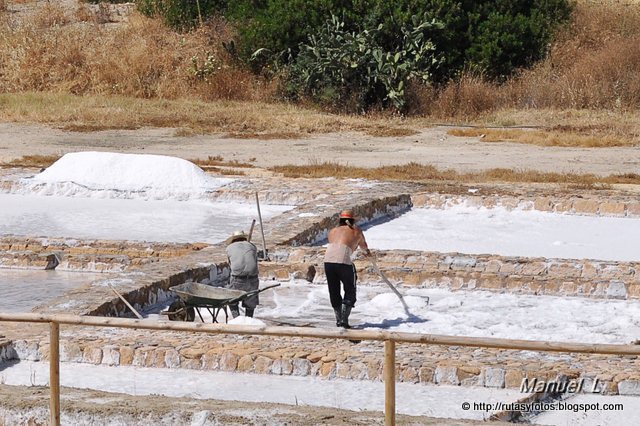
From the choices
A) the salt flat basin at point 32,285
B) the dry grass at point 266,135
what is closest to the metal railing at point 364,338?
the salt flat basin at point 32,285

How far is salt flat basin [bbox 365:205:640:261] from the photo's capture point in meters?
15.9

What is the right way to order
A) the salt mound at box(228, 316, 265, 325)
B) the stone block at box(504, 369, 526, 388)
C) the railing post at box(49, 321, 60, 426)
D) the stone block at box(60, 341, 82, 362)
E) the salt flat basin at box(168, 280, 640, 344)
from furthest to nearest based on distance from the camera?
the salt flat basin at box(168, 280, 640, 344) < the salt mound at box(228, 316, 265, 325) < the stone block at box(60, 341, 82, 362) < the stone block at box(504, 369, 526, 388) < the railing post at box(49, 321, 60, 426)

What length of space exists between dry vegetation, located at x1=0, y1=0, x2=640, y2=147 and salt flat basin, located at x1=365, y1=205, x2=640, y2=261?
23.2 feet

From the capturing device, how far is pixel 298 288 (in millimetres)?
14000

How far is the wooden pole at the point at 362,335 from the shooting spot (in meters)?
6.96

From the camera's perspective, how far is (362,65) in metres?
29.7

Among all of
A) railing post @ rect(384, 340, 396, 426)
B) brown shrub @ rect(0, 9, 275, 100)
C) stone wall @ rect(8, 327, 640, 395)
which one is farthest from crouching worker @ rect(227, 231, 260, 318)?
brown shrub @ rect(0, 9, 275, 100)

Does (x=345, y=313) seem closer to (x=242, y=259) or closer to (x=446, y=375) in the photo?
(x=242, y=259)

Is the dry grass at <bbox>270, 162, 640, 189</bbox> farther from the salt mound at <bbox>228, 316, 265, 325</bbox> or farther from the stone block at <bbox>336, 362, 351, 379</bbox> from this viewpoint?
the stone block at <bbox>336, 362, 351, 379</bbox>

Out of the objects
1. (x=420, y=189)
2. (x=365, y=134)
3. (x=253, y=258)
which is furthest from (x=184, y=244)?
(x=365, y=134)

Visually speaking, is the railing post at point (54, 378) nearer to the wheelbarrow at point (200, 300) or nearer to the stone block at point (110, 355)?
the stone block at point (110, 355)

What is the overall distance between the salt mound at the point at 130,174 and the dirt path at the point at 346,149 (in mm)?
3297

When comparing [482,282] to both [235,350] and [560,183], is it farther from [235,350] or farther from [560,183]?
[560,183]

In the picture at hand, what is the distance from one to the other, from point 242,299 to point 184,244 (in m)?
4.03
